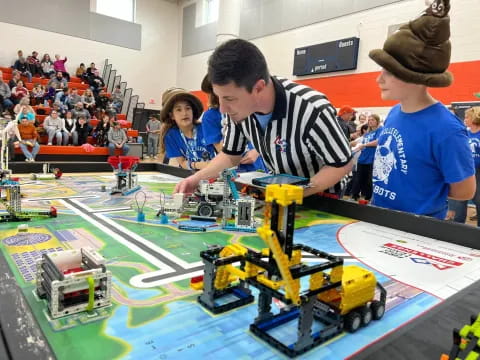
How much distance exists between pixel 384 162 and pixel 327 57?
6923 millimetres

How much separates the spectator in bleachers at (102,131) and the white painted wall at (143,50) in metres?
4.21

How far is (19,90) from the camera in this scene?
27.5 feet

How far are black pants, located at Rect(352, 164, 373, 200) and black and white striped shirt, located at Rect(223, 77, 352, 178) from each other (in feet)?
11.7

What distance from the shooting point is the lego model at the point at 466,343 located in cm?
57

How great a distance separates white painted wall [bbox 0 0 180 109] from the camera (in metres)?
10.6

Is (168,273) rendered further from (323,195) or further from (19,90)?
(19,90)

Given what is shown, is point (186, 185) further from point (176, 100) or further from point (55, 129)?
point (55, 129)

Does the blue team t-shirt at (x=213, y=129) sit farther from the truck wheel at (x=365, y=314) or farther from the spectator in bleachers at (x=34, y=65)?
the spectator in bleachers at (x=34, y=65)

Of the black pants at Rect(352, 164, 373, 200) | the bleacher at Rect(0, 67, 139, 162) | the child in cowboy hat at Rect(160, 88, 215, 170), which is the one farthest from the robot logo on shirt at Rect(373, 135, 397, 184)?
the bleacher at Rect(0, 67, 139, 162)

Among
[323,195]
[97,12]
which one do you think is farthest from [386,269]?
[97,12]

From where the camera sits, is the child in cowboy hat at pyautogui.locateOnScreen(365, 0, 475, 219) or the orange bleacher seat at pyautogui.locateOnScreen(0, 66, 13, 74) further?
the orange bleacher seat at pyautogui.locateOnScreen(0, 66, 13, 74)

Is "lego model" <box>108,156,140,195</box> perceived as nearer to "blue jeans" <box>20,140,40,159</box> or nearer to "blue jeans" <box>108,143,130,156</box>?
"blue jeans" <box>20,140,40,159</box>

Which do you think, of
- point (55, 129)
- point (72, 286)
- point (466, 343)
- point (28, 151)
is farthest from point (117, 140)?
point (466, 343)

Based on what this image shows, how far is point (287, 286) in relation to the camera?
2.14 feet
